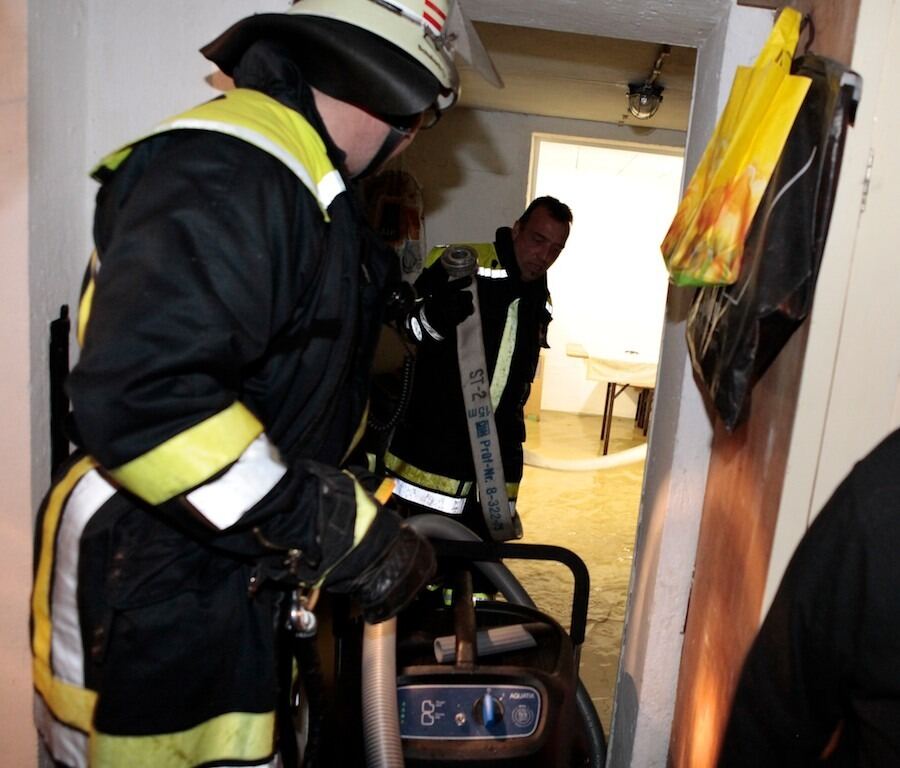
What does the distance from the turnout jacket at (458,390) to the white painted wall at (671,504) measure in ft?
2.65

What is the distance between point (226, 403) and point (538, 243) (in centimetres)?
197

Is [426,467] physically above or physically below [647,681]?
above

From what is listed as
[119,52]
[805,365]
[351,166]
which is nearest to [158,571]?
[351,166]

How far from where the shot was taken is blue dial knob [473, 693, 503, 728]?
1.27 meters

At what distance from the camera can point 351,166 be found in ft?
3.83

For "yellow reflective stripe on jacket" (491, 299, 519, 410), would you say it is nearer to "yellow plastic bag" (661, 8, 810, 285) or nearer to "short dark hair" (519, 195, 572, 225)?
"short dark hair" (519, 195, 572, 225)

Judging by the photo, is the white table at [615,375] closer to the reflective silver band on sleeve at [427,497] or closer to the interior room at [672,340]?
the reflective silver band on sleeve at [427,497]

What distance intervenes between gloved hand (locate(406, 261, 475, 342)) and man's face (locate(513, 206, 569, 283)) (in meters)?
0.29

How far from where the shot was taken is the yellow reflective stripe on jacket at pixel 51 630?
1.00 metres

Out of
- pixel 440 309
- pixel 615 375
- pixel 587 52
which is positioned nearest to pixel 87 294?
pixel 440 309

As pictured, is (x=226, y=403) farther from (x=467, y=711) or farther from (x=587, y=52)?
(x=587, y=52)

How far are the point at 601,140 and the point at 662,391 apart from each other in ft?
12.0

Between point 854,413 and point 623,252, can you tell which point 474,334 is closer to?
point 854,413

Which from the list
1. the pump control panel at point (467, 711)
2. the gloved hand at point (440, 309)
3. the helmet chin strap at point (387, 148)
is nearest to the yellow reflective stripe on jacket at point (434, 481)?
the gloved hand at point (440, 309)
